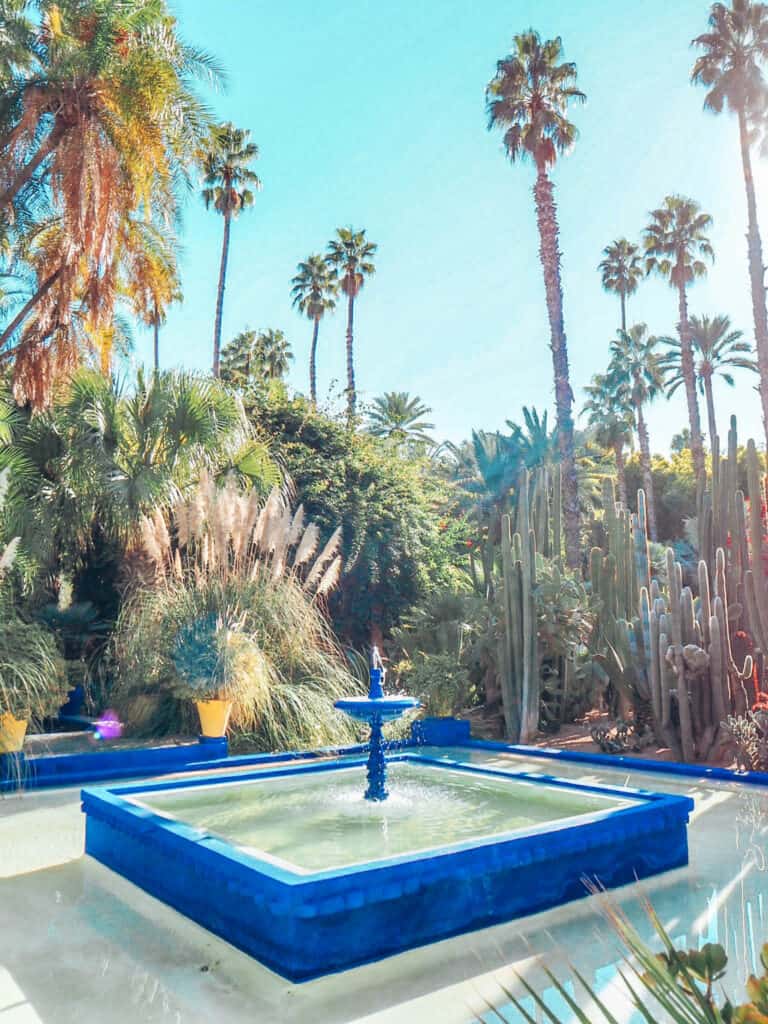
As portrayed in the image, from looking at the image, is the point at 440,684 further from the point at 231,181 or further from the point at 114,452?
the point at 231,181

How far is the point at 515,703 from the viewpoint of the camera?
10273mm

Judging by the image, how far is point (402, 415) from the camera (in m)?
41.6

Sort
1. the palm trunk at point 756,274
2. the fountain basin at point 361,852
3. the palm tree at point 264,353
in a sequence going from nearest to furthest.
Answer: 1. the fountain basin at point 361,852
2. the palm trunk at point 756,274
3. the palm tree at point 264,353

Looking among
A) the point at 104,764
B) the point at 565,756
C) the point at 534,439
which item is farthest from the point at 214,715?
the point at 534,439

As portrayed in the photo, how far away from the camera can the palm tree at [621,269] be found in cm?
3588

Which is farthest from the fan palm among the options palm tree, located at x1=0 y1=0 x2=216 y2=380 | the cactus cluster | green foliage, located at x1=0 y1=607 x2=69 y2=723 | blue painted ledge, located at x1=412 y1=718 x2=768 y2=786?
the cactus cluster

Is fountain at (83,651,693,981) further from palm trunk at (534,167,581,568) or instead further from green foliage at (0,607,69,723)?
palm trunk at (534,167,581,568)

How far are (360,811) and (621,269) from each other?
34.0m

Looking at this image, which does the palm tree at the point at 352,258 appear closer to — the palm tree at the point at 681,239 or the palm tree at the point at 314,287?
the palm tree at the point at 314,287

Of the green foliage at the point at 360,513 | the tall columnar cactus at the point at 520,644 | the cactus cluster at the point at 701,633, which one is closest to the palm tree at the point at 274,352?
the green foliage at the point at 360,513

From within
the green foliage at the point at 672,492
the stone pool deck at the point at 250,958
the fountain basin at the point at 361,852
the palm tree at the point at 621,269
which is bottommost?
the stone pool deck at the point at 250,958

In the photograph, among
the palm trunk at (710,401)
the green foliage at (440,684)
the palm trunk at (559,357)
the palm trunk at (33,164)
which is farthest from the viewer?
the palm trunk at (710,401)

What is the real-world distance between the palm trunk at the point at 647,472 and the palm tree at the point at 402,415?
10419 mm

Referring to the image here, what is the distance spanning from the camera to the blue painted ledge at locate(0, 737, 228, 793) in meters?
7.57
